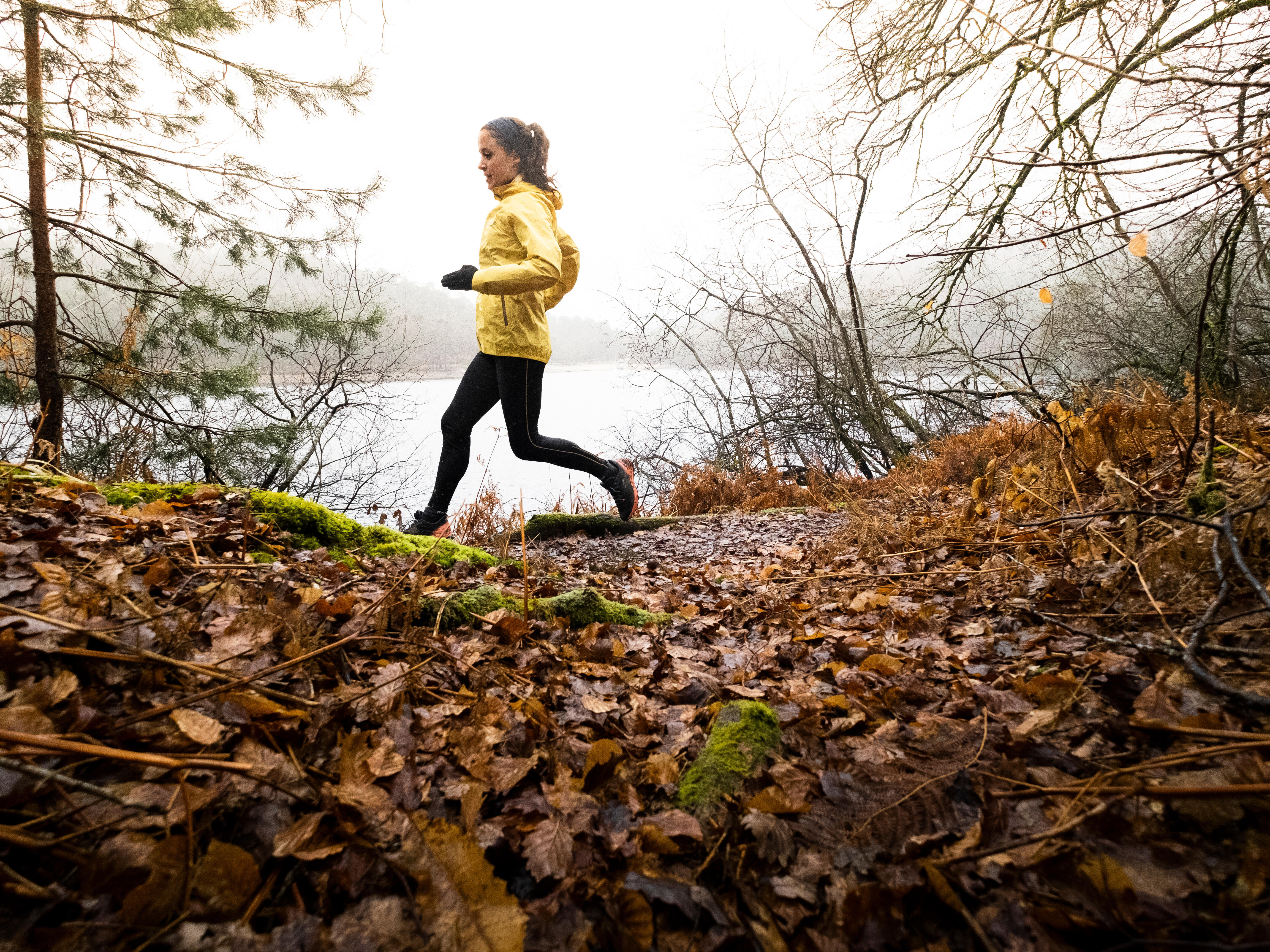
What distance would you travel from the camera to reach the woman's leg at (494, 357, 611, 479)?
4008 mm

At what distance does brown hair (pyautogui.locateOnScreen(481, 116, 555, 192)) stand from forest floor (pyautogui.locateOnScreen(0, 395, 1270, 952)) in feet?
10.6

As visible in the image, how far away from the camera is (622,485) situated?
4.88m

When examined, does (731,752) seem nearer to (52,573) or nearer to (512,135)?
(52,573)

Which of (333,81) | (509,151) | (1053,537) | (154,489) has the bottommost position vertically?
(1053,537)

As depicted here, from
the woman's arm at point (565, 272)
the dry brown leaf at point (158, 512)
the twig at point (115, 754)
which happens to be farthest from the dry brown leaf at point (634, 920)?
the woman's arm at point (565, 272)

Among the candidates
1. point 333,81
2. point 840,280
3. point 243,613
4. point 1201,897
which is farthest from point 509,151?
point 840,280

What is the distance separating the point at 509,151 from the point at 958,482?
16.5ft

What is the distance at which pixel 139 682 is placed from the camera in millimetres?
975

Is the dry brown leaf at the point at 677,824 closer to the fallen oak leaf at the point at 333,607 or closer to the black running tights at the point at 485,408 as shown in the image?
the fallen oak leaf at the point at 333,607

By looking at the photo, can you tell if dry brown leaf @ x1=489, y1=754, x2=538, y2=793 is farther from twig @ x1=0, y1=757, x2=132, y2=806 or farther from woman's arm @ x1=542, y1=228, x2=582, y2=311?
woman's arm @ x1=542, y1=228, x2=582, y2=311

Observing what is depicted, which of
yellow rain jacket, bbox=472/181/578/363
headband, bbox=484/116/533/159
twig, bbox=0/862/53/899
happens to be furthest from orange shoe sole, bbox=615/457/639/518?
twig, bbox=0/862/53/899

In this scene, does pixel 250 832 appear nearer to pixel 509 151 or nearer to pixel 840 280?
pixel 509 151

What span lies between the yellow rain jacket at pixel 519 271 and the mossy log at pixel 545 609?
7.23 feet

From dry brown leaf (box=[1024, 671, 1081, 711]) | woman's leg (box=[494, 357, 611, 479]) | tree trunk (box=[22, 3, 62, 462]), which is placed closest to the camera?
dry brown leaf (box=[1024, 671, 1081, 711])
